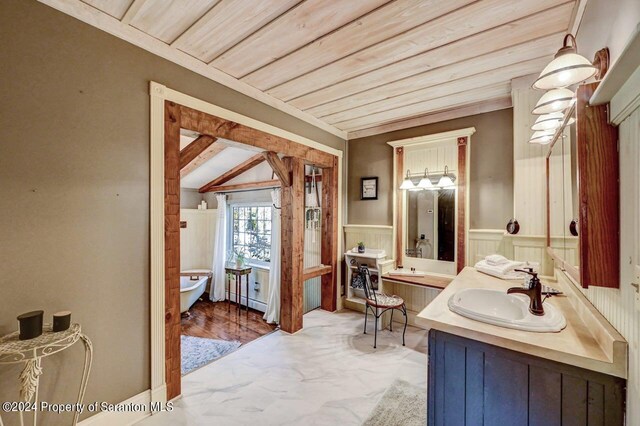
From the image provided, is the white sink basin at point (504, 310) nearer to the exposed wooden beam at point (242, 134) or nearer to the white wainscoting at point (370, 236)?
the white wainscoting at point (370, 236)

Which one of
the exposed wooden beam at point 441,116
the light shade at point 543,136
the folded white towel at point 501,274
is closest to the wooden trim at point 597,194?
the light shade at point 543,136

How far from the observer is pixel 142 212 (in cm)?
176

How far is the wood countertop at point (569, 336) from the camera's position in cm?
97

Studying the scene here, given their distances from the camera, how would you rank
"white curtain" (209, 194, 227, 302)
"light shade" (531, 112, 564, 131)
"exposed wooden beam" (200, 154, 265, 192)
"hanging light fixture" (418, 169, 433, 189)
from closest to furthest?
"light shade" (531, 112, 564, 131) → "hanging light fixture" (418, 169, 433, 189) → "exposed wooden beam" (200, 154, 265, 192) → "white curtain" (209, 194, 227, 302)

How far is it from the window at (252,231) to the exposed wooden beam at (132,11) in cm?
307

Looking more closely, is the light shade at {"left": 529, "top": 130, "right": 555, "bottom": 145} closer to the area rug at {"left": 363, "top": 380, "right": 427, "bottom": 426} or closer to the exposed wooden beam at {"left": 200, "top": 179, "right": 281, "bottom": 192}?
the area rug at {"left": 363, "top": 380, "right": 427, "bottom": 426}

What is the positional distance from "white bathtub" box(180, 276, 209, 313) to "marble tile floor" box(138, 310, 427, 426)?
5.53 feet

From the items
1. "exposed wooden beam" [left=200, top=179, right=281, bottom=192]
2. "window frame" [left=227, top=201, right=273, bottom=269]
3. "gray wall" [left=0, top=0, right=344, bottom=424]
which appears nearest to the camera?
"gray wall" [left=0, top=0, right=344, bottom=424]

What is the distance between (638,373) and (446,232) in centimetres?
229

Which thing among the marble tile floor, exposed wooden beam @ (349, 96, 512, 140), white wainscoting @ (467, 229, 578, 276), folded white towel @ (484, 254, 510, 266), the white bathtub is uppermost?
exposed wooden beam @ (349, 96, 512, 140)

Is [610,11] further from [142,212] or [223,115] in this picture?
[142,212]

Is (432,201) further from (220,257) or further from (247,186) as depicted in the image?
(220,257)

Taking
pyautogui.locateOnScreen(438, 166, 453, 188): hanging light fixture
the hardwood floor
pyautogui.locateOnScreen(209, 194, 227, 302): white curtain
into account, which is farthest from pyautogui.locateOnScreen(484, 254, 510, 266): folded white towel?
pyautogui.locateOnScreen(209, 194, 227, 302): white curtain

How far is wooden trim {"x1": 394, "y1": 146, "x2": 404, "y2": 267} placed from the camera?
3398 millimetres
